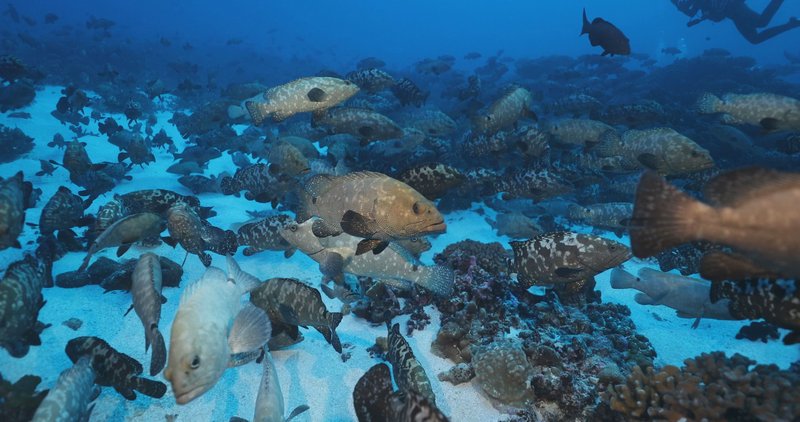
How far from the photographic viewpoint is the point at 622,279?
529 cm

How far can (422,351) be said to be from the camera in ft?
16.0

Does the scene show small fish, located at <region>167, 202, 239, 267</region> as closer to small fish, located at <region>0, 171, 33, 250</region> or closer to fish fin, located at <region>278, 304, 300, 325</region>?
small fish, located at <region>0, 171, 33, 250</region>

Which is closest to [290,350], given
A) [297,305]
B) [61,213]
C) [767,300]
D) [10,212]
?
[297,305]

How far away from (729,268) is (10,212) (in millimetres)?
6311

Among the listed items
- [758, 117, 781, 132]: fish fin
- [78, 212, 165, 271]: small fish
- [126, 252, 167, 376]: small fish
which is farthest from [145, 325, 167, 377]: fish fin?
[758, 117, 781, 132]: fish fin

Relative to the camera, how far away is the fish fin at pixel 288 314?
3986 mm

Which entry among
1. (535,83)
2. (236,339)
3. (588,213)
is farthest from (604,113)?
(535,83)

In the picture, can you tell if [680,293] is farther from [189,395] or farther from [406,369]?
[189,395]

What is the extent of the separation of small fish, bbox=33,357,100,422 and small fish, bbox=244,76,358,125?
144 inches

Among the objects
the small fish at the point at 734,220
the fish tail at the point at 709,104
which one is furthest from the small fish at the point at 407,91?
the small fish at the point at 734,220

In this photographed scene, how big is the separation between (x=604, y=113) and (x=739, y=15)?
23.0 meters

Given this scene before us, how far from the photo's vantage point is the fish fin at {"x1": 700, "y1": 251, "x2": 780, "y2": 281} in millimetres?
2336

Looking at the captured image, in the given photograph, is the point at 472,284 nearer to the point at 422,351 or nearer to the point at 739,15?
the point at 422,351

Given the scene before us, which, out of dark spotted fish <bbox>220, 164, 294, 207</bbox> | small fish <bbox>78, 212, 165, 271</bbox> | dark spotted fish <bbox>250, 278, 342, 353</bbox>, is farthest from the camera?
dark spotted fish <bbox>220, 164, 294, 207</bbox>
